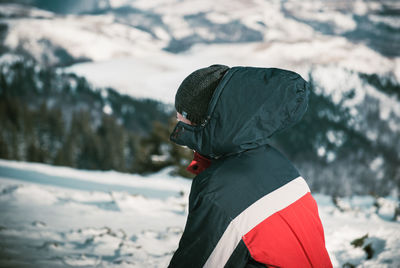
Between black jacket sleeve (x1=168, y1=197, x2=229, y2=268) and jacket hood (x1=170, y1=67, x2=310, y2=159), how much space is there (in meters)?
0.33

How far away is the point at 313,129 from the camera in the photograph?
18038 centimetres

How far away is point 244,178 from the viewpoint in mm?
1536

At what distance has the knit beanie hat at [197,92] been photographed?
1695mm

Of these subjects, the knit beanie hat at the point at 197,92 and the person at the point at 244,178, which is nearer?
the person at the point at 244,178

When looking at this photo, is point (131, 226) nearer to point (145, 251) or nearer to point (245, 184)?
point (145, 251)

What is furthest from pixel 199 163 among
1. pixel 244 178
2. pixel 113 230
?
pixel 113 230

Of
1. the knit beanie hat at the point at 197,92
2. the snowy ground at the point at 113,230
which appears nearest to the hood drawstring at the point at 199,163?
the knit beanie hat at the point at 197,92

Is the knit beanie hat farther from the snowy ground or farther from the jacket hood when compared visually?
the snowy ground

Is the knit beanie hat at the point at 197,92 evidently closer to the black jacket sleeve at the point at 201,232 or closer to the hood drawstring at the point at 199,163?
the hood drawstring at the point at 199,163

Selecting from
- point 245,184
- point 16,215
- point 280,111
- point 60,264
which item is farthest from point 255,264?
point 16,215

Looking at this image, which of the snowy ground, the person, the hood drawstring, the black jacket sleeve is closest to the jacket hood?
Result: the person

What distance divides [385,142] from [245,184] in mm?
233951

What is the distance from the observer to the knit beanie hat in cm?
170

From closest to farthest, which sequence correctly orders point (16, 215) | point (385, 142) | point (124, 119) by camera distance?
1. point (16, 215)
2. point (124, 119)
3. point (385, 142)
